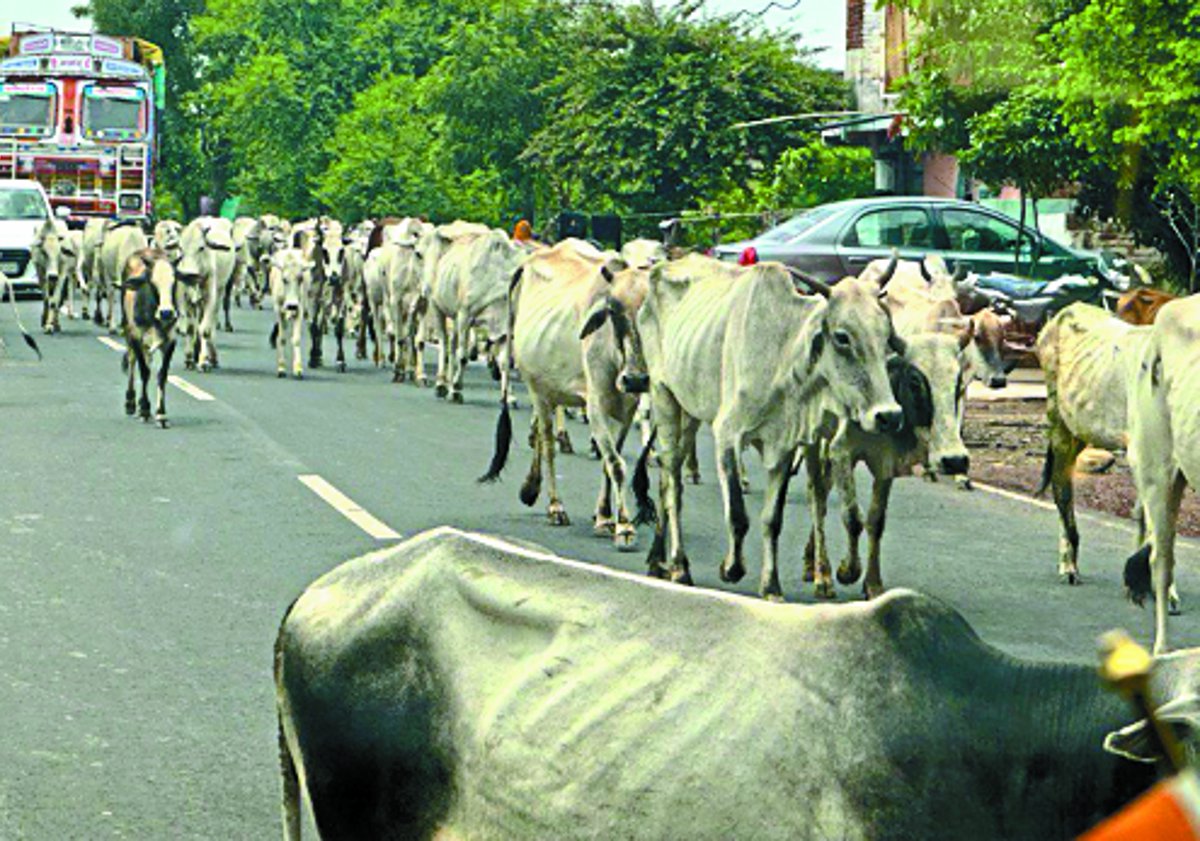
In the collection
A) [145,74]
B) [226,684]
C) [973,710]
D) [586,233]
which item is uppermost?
[145,74]

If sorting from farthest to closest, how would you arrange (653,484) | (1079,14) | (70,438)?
1. (1079,14)
2. (70,438)
3. (653,484)

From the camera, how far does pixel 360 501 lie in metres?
14.1

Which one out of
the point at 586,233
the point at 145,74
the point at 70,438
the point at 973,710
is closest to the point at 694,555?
the point at 70,438

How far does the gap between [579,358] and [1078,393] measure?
3173 millimetres

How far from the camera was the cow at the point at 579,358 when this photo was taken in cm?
1265

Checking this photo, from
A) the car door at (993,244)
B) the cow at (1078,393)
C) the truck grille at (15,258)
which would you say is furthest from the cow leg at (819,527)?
the truck grille at (15,258)

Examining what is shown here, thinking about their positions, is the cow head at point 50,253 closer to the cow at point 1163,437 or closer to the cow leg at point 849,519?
the cow leg at point 849,519

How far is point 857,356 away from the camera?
10.5m

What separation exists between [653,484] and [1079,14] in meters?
7.51

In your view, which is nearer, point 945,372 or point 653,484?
point 945,372

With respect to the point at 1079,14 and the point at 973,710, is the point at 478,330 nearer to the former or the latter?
the point at 1079,14

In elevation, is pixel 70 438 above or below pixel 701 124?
below

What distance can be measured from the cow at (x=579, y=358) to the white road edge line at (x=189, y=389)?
19.5 ft

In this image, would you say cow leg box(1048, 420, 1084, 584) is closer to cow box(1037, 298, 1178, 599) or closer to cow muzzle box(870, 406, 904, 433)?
cow box(1037, 298, 1178, 599)
